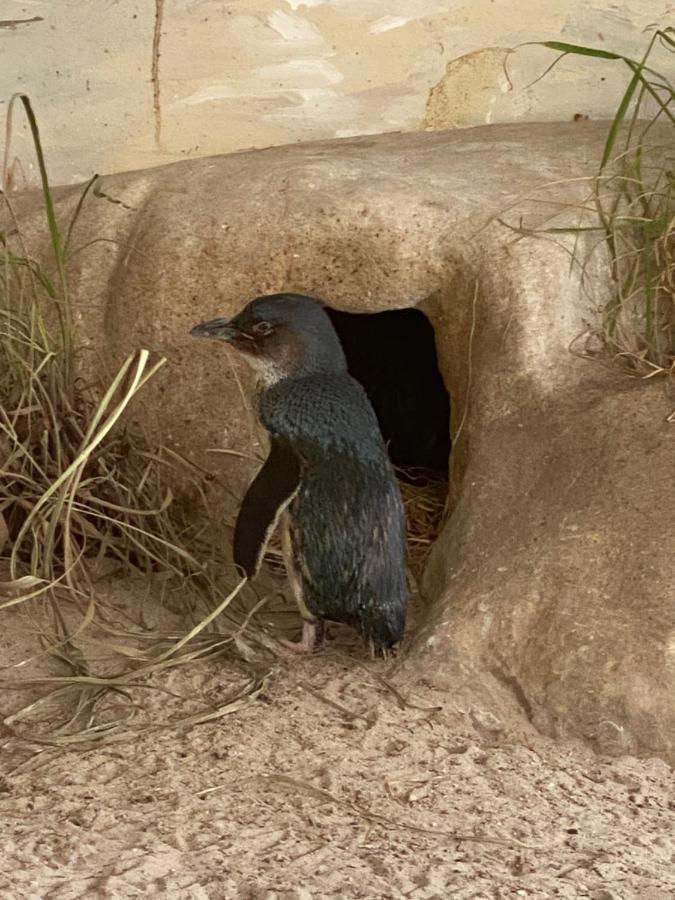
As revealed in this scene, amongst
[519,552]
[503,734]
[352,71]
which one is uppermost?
[352,71]

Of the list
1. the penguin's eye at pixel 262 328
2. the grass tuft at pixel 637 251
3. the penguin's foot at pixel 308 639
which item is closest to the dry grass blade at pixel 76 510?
the penguin's foot at pixel 308 639

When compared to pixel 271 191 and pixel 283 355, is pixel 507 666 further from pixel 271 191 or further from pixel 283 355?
pixel 271 191

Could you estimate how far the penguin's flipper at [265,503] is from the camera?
192 centimetres

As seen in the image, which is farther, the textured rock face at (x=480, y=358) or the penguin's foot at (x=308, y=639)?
the penguin's foot at (x=308, y=639)

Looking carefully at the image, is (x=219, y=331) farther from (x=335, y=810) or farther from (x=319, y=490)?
(x=335, y=810)

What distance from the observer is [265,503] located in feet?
6.34

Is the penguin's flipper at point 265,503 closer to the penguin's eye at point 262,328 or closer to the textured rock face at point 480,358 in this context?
the penguin's eye at point 262,328

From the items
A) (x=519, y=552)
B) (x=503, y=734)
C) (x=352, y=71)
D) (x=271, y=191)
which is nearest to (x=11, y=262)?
(x=271, y=191)

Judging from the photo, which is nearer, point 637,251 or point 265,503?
point 265,503

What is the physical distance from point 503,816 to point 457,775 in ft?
0.38

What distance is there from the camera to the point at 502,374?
2148 millimetres

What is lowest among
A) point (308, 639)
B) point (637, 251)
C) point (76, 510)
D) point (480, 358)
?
point (308, 639)

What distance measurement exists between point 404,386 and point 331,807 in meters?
1.57

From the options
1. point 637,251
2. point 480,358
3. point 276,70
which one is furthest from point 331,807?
point 276,70
